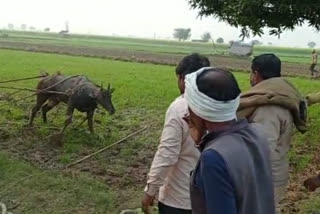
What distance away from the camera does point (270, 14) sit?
9227mm

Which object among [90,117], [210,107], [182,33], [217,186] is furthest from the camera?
[182,33]

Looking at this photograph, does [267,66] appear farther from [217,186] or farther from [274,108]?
[217,186]

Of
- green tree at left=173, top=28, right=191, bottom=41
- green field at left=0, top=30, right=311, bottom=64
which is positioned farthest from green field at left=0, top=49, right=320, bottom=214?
green tree at left=173, top=28, right=191, bottom=41

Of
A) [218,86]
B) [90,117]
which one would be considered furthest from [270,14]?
[218,86]

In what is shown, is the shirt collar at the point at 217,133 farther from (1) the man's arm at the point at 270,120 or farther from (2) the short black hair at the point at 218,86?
(1) the man's arm at the point at 270,120

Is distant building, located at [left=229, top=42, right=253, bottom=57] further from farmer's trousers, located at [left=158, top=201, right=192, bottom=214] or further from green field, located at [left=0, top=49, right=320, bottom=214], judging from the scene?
farmer's trousers, located at [left=158, top=201, right=192, bottom=214]

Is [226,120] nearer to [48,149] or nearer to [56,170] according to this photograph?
[56,170]

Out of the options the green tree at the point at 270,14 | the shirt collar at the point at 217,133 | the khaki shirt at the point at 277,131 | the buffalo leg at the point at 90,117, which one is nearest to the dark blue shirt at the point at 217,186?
the shirt collar at the point at 217,133

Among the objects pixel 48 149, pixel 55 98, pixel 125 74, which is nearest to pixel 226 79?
pixel 48 149

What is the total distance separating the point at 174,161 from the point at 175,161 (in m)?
0.01

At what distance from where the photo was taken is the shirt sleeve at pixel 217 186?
233 cm

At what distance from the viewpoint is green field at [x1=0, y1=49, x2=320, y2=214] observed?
716cm

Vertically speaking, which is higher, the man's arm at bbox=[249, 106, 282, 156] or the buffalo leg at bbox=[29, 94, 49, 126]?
the man's arm at bbox=[249, 106, 282, 156]

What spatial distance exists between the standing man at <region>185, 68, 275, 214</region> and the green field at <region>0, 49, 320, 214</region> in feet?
14.7
